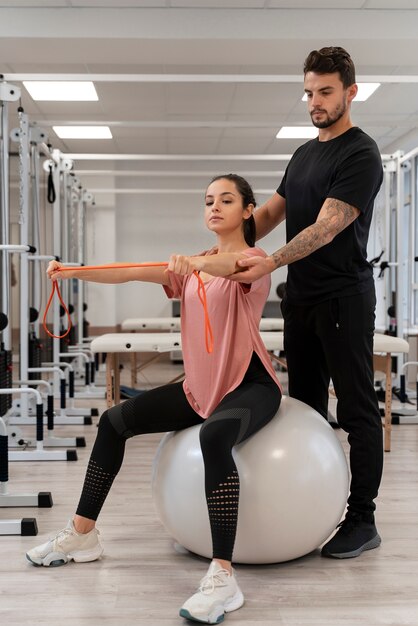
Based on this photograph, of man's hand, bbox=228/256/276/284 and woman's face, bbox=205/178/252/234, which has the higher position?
woman's face, bbox=205/178/252/234

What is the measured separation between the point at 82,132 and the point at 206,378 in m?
5.74

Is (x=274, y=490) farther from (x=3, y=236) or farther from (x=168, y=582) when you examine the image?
(x=3, y=236)

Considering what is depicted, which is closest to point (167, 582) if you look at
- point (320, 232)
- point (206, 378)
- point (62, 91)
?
point (206, 378)

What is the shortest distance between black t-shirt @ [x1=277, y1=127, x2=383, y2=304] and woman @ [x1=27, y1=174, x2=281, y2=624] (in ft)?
0.50

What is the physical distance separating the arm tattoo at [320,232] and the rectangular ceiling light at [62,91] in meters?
4.13

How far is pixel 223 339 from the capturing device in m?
1.96

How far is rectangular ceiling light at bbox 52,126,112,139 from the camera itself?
23.1 feet

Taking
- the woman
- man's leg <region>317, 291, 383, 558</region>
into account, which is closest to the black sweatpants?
man's leg <region>317, 291, 383, 558</region>

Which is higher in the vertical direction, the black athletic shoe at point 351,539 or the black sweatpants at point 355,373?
the black sweatpants at point 355,373

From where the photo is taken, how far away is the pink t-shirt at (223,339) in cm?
196

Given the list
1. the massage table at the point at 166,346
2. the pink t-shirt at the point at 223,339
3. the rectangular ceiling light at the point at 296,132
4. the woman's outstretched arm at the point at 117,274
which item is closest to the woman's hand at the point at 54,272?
the woman's outstretched arm at the point at 117,274

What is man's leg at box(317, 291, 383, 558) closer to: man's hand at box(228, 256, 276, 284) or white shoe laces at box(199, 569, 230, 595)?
man's hand at box(228, 256, 276, 284)

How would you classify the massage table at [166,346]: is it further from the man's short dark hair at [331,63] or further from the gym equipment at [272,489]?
the man's short dark hair at [331,63]

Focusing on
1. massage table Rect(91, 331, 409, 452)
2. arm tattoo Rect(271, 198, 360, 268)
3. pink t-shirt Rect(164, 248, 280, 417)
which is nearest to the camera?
arm tattoo Rect(271, 198, 360, 268)
